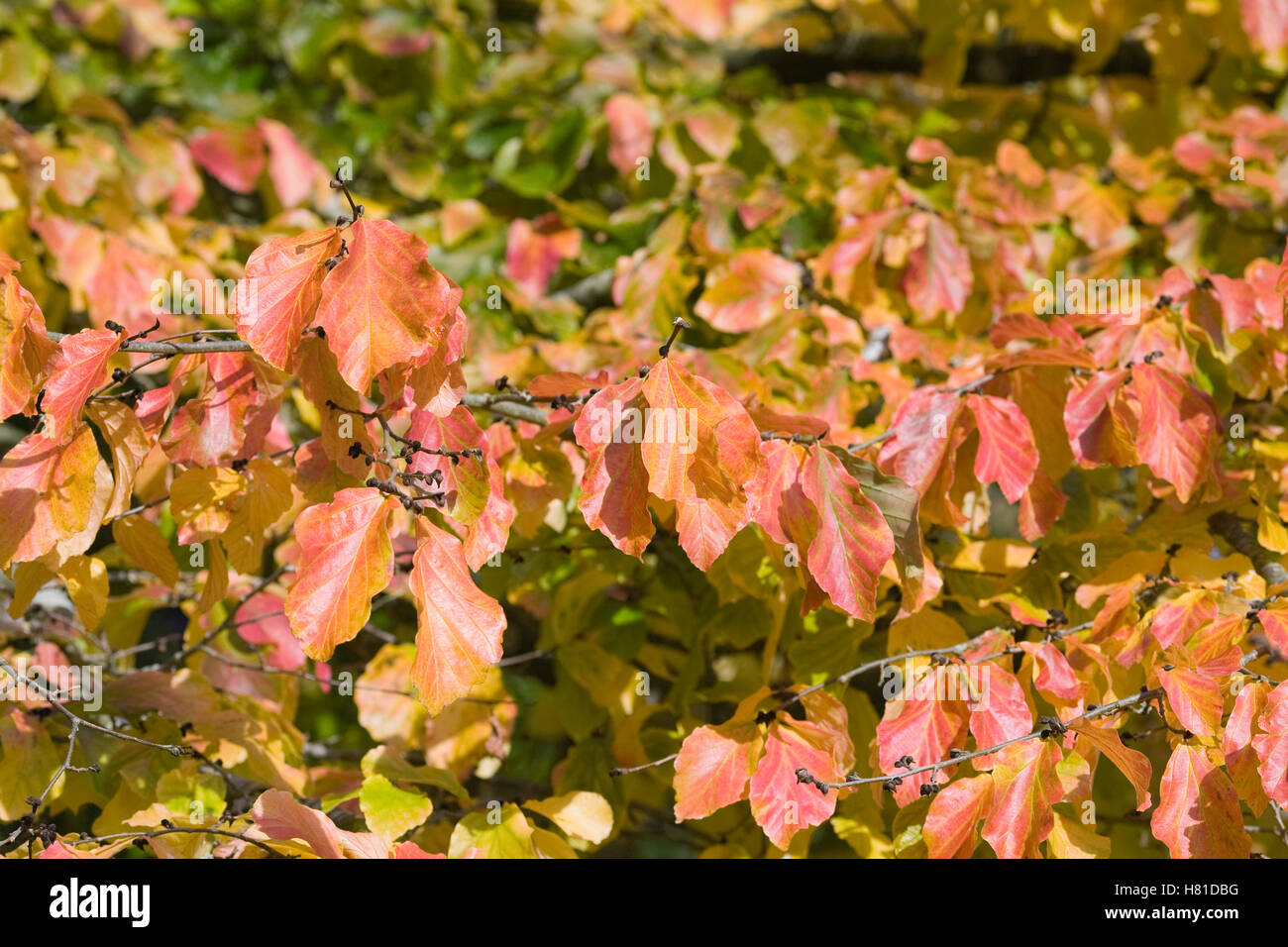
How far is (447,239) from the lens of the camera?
208 cm

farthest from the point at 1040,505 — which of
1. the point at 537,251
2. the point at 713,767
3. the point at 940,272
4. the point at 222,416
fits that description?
the point at 537,251

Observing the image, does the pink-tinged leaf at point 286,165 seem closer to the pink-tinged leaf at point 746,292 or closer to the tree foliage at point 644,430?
the tree foliage at point 644,430

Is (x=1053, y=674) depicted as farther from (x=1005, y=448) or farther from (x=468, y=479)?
(x=468, y=479)

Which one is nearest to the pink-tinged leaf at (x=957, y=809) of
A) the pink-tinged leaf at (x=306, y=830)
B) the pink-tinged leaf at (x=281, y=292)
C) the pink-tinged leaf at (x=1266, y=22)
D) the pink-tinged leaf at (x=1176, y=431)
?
the pink-tinged leaf at (x=1176, y=431)

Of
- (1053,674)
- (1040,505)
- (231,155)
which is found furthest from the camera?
(231,155)

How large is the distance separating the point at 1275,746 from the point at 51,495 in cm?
111

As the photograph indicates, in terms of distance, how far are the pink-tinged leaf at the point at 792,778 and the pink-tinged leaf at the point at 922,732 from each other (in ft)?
0.20

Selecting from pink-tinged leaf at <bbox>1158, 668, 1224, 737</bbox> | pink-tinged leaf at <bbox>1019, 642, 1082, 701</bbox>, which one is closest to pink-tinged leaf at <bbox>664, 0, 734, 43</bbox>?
pink-tinged leaf at <bbox>1019, 642, 1082, 701</bbox>

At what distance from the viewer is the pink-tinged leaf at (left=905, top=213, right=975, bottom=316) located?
173 centimetres

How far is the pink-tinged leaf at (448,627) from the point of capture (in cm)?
94

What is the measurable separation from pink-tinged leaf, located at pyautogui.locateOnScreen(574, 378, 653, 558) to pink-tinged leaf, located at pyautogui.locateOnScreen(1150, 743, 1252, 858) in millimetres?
537

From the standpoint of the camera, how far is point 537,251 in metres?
2.04

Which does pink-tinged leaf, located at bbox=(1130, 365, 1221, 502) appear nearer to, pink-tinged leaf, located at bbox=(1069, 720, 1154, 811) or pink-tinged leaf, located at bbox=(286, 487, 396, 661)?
pink-tinged leaf, located at bbox=(1069, 720, 1154, 811)
